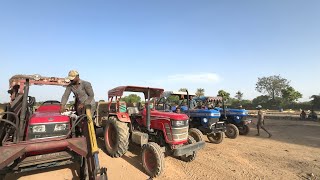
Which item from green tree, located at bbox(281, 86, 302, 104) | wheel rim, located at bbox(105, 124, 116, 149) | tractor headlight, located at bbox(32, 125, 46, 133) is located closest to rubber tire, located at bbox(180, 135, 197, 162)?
wheel rim, located at bbox(105, 124, 116, 149)

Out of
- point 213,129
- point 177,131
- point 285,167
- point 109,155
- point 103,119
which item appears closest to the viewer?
point 177,131

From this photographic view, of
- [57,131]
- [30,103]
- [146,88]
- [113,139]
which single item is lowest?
[113,139]

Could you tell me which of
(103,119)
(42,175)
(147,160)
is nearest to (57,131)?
(42,175)

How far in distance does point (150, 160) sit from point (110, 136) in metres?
2.02

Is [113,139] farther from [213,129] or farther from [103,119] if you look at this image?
[213,129]

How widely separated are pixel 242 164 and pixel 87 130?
4.64m

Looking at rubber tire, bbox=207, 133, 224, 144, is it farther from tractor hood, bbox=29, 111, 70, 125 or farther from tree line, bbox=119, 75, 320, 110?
tree line, bbox=119, 75, 320, 110

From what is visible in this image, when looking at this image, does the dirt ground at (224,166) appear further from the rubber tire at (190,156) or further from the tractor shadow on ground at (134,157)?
the rubber tire at (190,156)

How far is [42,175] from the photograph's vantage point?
5.05m

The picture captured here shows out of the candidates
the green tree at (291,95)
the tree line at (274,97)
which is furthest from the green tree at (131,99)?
the green tree at (291,95)

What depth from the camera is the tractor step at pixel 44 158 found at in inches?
160

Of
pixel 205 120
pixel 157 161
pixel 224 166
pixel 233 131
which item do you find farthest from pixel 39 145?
pixel 233 131

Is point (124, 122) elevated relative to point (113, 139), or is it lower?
elevated

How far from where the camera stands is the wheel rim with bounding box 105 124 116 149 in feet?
23.0
